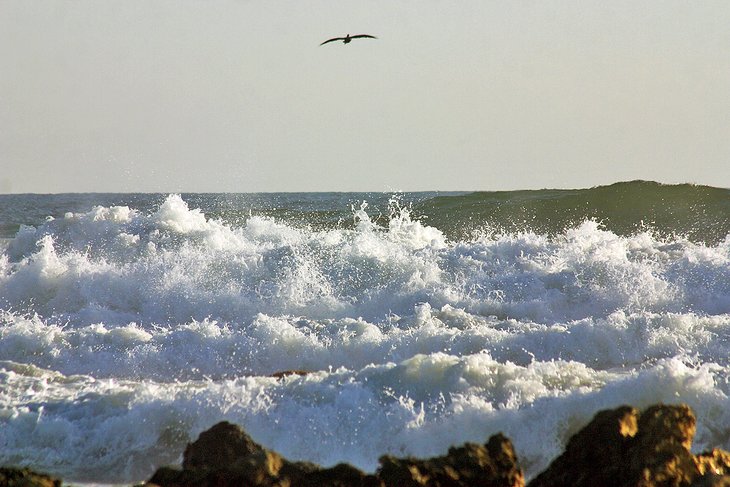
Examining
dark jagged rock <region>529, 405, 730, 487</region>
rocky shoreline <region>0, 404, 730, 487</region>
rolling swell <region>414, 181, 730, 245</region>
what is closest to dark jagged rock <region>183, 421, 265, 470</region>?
rocky shoreline <region>0, 404, 730, 487</region>

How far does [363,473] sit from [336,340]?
6.71m

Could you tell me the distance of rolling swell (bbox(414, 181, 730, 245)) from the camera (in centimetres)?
2791

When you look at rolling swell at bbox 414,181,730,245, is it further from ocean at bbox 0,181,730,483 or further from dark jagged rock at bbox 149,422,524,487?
dark jagged rock at bbox 149,422,524,487

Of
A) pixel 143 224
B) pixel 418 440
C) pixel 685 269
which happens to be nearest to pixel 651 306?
pixel 685 269

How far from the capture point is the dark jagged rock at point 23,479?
4.82 metres

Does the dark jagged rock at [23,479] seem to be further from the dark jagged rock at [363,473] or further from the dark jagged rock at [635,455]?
the dark jagged rock at [635,455]

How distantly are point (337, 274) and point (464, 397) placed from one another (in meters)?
9.06

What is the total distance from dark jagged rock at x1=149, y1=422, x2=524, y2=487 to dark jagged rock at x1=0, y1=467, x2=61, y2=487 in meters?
0.50

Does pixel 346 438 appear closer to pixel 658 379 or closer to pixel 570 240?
pixel 658 379

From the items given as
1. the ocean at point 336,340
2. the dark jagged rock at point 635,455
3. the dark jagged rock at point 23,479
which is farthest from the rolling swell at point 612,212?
the dark jagged rock at point 23,479

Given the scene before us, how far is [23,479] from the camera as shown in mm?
4871

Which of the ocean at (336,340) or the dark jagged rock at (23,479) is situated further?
the ocean at (336,340)

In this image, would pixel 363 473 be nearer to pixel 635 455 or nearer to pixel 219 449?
pixel 219 449

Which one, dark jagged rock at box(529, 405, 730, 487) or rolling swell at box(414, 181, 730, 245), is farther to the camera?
rolling swell at box(414, 181, 730, 245)
